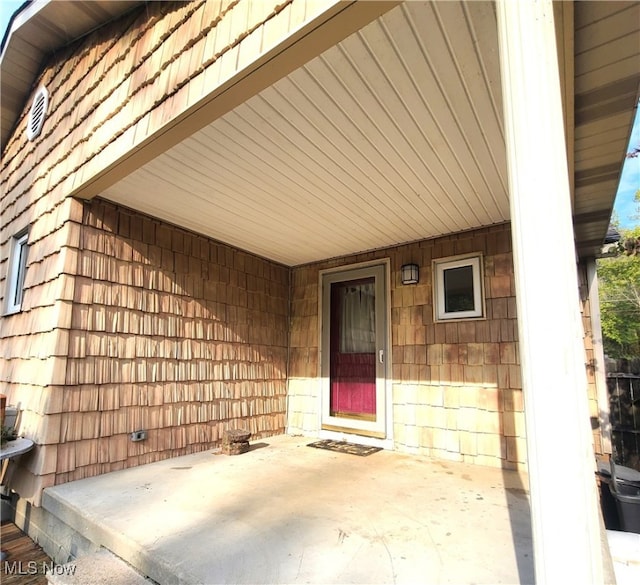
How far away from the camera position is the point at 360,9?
55.7 inches

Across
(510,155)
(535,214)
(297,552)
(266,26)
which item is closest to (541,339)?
(535,214)

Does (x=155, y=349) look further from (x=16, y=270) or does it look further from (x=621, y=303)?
(x=621, y=303)

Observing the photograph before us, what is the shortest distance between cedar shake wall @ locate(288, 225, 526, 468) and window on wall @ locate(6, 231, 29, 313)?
12.3ft

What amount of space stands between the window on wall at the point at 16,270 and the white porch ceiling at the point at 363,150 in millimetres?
1538

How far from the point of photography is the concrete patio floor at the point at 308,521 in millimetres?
1625

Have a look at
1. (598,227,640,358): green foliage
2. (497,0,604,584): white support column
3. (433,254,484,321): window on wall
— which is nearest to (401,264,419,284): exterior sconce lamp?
(433,254,484,321): window on wall

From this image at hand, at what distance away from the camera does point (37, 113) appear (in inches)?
159

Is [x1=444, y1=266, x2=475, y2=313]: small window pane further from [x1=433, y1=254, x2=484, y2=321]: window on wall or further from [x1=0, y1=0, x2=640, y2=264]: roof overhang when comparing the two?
[x1=0, y1=0, x2=640, y2=264]: roof overhang

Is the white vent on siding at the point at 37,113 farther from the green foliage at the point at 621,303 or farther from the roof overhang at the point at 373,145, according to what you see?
the green foliage at the point at 621,303

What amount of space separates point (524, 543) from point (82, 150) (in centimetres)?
391

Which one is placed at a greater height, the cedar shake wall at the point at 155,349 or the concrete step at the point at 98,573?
the cedar shake wall at the point at 155,349

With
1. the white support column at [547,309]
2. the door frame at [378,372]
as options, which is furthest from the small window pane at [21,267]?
the white support column at [547,309]

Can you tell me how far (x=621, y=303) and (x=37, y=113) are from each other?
1288cm

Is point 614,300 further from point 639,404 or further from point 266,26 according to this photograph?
point 266,26
